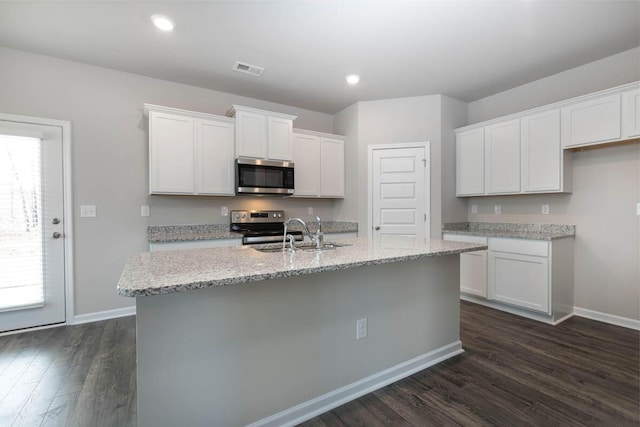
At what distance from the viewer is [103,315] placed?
3.21m

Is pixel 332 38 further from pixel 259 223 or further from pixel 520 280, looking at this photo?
pixel 520 280

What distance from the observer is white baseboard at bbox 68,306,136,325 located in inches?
122

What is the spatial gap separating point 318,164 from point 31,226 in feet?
10.6

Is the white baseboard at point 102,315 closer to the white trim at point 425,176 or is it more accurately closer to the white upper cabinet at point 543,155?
the white trim at point 425,176

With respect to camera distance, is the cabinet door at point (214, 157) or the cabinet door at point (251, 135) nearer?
the cabinet door at point (214, 157)

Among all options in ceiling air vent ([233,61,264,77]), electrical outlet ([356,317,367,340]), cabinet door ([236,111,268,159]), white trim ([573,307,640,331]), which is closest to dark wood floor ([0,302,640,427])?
white trim ([573,307,640,331])

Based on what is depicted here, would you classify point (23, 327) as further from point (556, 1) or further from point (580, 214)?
point (580, 214)

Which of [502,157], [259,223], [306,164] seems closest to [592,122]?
[502,157]

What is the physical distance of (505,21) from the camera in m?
2.43

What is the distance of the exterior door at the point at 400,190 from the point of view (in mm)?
4094

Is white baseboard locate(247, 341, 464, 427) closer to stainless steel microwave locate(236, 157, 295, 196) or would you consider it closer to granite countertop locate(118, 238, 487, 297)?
granite countertop locate(118, 238, 487, 297)

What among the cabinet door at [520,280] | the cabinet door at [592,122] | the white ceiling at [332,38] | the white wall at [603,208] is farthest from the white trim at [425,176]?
the cabinet door at [592,122]

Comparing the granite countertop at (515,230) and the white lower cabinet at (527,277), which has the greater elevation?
the granite countertop at (515,230)

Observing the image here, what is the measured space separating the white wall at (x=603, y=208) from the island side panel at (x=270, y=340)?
221 cm
